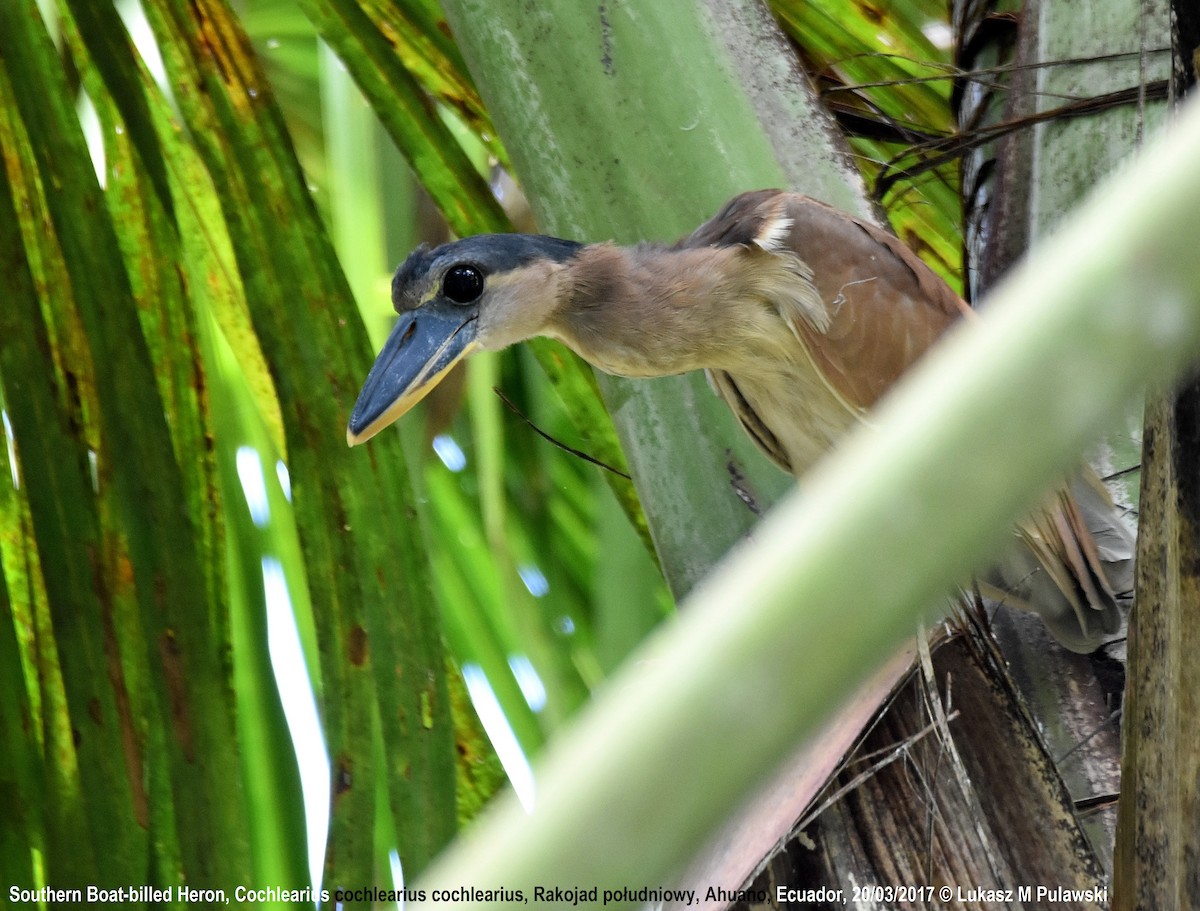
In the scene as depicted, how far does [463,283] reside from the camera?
1.43m

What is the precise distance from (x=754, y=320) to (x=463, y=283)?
0.34 m

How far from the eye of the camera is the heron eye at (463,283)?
1423mm

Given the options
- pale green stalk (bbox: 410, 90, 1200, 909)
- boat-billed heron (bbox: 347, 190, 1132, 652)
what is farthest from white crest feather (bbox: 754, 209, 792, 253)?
pale green stalk (bbox: 410, 90, 1200, 909)

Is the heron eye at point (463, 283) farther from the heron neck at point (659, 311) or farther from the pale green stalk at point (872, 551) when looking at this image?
the pale green stalk at point (872, 551)

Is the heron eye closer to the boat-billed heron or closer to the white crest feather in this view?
the boat-billed heron

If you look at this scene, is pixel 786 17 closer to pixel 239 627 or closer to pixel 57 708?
pixel 239 627

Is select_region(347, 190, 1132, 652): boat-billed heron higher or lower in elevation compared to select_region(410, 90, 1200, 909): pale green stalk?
lower

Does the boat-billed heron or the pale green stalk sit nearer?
the pale green stalk

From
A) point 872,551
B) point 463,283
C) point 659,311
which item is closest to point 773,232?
point 659,311

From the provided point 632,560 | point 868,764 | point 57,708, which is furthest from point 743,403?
point 57,708

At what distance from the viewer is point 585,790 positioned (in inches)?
9.2

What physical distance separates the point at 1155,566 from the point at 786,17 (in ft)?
2.81

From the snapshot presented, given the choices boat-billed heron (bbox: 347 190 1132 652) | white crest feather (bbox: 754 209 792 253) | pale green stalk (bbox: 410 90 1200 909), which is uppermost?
pale green stalk (bbox: 410 90 1200 909)

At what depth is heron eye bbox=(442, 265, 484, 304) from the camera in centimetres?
142
